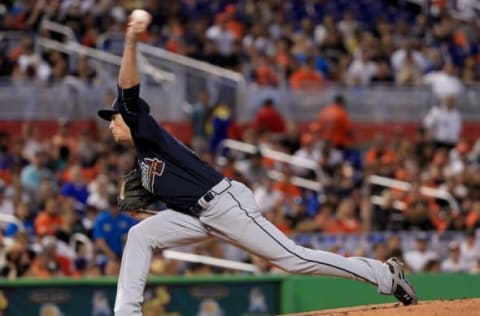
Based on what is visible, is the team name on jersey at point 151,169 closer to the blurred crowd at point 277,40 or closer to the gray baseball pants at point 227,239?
the gray baseball pants at point 227,239

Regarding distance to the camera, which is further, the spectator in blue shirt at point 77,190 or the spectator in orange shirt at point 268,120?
the spectator in orange shirt at point 268,120

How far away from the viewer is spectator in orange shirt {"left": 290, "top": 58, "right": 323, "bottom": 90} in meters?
19.2

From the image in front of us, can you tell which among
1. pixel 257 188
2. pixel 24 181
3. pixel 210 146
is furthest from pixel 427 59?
pixel 24 181

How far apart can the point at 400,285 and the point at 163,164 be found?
1704mm

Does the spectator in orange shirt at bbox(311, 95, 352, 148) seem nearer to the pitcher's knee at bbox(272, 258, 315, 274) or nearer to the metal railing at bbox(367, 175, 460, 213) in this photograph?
the metal railing at bbox(367, 175, 460, 213)

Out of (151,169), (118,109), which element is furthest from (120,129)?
(151,169)

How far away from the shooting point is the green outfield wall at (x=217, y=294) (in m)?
11.8

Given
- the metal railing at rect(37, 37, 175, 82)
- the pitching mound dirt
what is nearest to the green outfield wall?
the pitching mound dirt

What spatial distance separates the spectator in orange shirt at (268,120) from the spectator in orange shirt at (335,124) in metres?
0.50

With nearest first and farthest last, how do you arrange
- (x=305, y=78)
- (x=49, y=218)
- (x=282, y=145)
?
1. (x=49, y=218)
2. (x=282, y=145)
3. (x=305, y=78)

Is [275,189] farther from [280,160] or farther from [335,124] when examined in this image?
[335,124]

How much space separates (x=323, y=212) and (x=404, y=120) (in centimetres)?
479

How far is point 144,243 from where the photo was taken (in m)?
8.27

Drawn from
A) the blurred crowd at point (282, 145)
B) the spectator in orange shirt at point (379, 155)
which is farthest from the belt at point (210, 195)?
the spectator in orange shirt at point (379, 155)
